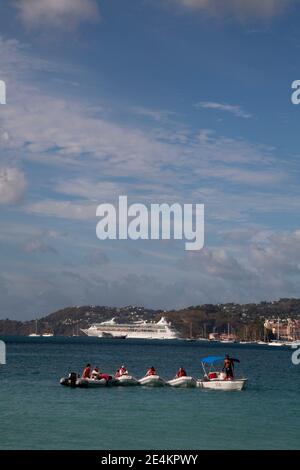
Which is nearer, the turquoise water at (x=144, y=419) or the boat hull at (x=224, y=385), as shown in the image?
the turquoise water at (x=144, y=419)

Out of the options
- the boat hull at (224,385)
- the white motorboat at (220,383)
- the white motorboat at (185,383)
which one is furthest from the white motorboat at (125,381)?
the boat hull at (224,385)

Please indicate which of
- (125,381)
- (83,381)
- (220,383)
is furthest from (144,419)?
(125,381)

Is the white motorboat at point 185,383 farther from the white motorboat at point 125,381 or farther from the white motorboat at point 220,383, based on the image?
the white motorboat at point 125,381

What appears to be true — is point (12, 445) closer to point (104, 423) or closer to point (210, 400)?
point (104, 423)

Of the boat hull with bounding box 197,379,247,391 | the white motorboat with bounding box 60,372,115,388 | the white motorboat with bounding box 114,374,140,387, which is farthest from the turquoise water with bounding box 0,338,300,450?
the white motorboat with bounding box 114,374,140,387

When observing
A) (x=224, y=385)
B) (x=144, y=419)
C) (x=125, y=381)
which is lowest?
(x=144, y=419)

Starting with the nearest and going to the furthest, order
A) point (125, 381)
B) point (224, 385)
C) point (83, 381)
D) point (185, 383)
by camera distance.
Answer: point (83, 381), point (224, 385), point (185, 383), point (125, 381)

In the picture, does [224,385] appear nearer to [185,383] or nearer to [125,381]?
[185,383]

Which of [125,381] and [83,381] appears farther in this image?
[125,381]

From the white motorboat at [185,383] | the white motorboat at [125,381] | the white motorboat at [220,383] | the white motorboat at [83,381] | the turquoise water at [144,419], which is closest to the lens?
the turquoise water at [144,419]

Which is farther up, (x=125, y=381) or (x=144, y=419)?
(x=125, y=381)

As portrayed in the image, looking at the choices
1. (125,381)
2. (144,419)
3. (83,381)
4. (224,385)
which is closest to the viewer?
(144,419)

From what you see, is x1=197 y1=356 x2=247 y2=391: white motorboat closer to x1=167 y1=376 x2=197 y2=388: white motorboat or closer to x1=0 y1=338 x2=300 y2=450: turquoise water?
x1=167 y1=376 x2=197 y2=388: white motorboat
